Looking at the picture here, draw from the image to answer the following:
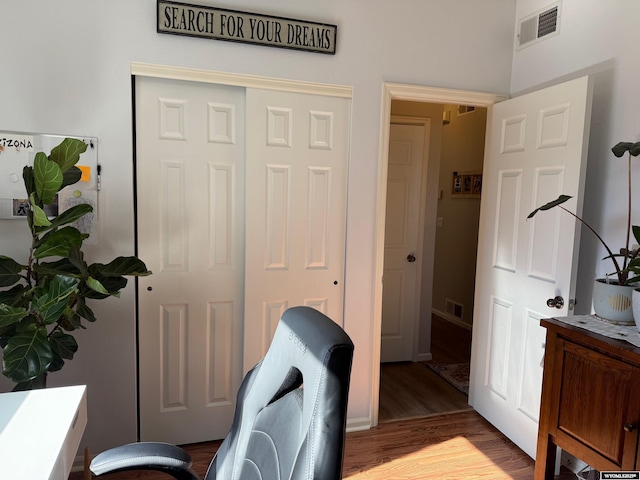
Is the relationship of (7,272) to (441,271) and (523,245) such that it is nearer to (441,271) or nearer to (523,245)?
(523,245)

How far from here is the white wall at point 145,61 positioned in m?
2.11

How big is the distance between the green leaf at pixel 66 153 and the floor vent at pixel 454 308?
423cm

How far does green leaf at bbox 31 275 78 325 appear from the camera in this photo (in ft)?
5.37

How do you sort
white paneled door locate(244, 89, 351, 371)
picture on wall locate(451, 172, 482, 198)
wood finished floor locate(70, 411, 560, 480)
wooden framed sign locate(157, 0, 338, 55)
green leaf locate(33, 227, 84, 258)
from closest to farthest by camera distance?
green leaf locate(33, 227, 84, 258), wooden framed sign locate(157, 0, 338, 55), wood finished floor locate(70, 411, 560, 480), white paneled door locate(244, 89, 351, 371), picture on wall locate(451, 172, 482, 198)

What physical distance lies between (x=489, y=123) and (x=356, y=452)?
2138 millimetres

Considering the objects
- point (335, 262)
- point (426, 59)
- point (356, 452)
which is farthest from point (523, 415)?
point (426, 59)

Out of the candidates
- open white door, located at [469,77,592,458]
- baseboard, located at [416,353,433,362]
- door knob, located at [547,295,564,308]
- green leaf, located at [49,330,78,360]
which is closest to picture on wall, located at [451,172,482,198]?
baseboard, located at [416,353,433,362]

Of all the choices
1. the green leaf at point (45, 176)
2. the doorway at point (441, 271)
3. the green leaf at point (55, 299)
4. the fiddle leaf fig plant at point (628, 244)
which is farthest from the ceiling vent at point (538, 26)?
the green leaf at point (55, 299)

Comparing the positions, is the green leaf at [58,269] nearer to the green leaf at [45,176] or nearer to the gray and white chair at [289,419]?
the green leaf at [45,176]

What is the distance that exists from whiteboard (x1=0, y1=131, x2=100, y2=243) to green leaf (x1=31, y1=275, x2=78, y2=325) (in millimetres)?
626

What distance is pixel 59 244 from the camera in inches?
68.2

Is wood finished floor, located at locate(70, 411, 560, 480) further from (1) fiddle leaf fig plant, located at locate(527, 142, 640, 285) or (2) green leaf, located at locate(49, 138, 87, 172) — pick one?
(2) green leaf, located at locate(49, 138, 87, 172)

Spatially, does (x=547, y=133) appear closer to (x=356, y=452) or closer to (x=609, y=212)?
(x=609, y=212)

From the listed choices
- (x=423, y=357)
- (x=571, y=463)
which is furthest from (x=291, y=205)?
(x=423, y=357)
